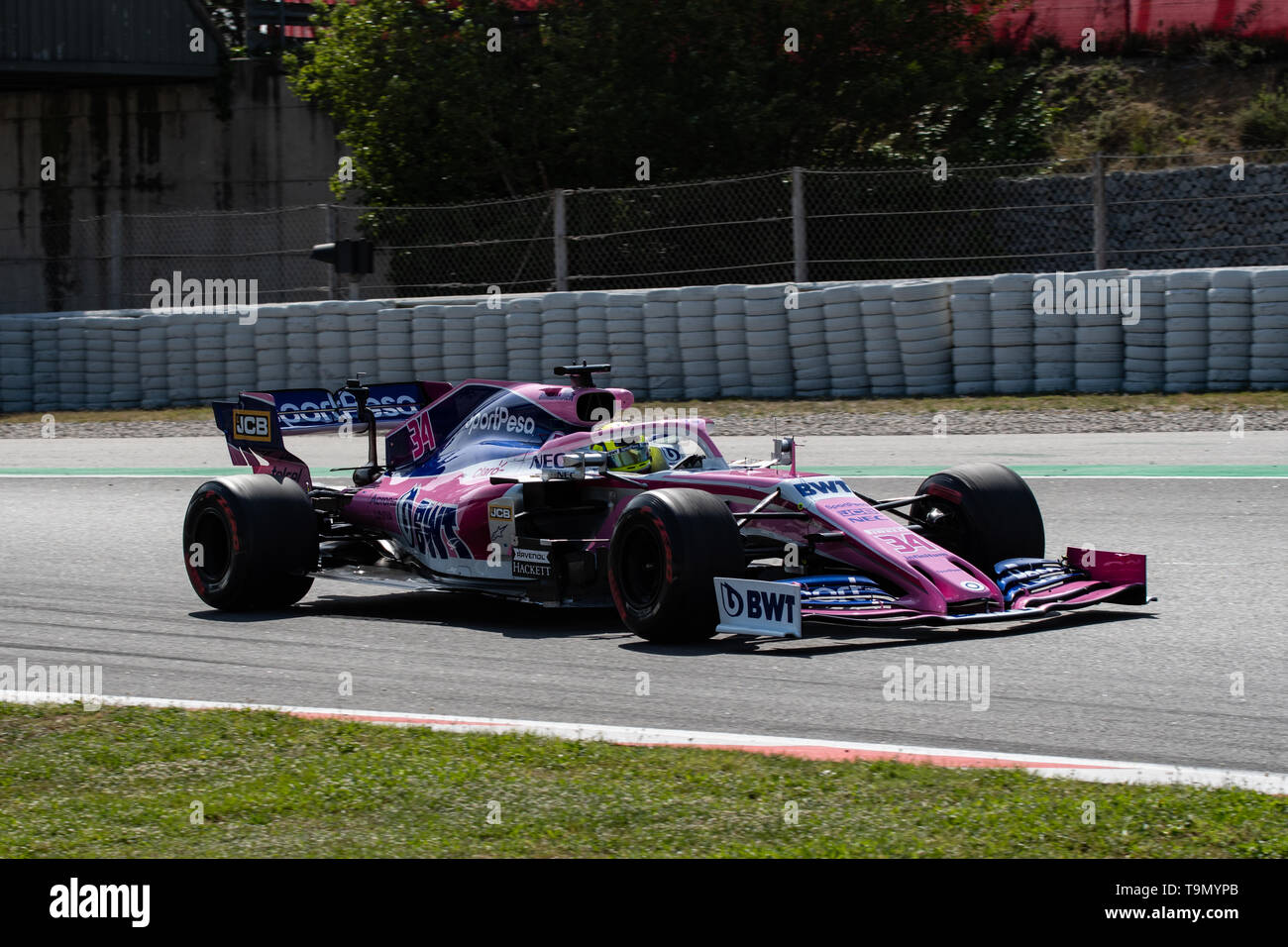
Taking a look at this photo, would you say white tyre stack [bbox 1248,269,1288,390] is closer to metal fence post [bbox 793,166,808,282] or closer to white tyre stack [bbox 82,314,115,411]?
metal fence post [bbox 793,166,808,282]

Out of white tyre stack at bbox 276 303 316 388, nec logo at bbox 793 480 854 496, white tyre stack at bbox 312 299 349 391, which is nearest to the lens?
nec logo at bbox 793 480 854 496

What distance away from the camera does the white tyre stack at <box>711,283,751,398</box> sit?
1628cm

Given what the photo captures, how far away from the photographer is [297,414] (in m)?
9.55

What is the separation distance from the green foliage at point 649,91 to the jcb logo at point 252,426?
38.6 ft

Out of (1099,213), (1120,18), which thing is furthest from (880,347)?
(1120,18)

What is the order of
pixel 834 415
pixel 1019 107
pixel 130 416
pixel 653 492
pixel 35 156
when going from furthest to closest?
pixel 35 156
pixel 1019 107
pixel 130 416
pixel 834 415
pixel 653 492

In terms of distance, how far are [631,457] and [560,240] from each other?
9.79 metres

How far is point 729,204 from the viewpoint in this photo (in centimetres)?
1789

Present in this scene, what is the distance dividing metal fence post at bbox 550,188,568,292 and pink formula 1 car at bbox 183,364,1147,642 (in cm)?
813

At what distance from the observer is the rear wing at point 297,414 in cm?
955

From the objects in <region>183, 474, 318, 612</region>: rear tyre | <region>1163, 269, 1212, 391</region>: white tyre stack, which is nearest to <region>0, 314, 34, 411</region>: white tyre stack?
<region>183, 474, 318, 612</region>: rear tyre
